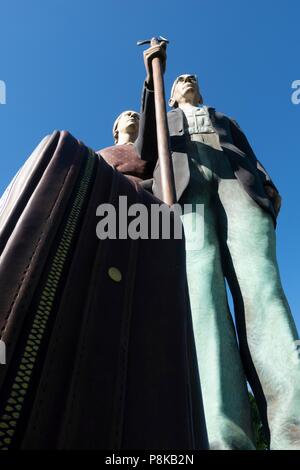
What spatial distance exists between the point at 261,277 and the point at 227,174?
0.56 m

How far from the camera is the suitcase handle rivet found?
76 cm

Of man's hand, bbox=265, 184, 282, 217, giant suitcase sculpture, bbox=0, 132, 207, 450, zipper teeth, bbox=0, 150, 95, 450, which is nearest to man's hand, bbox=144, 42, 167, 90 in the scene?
man's hand, bbox=265, 184, 282, 217

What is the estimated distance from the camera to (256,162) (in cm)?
218

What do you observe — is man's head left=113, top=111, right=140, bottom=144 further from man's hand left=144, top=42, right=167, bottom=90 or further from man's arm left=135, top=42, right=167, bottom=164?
man's hand left=144, top=42, right=167, bottom=90

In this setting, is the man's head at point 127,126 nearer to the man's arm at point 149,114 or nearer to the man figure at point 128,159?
the man figure at point 128,159

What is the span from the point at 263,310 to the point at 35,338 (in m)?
1.09

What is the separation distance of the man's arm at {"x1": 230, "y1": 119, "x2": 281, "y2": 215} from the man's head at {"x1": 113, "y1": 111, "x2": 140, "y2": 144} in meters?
0.58

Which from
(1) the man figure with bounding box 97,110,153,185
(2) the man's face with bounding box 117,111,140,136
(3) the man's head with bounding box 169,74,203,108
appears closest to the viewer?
(1) the man figure with bounding box 97,110,153,185

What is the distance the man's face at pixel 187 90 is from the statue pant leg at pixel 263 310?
76 cm

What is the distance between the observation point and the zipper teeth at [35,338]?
1.58ft

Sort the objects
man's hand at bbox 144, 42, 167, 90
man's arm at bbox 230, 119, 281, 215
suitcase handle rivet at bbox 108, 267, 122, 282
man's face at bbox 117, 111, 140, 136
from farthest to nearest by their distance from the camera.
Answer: man's face at bbox 117, 111, 140, 136
man's arm at bbox 230, 119, 281, 215
man's hand at bbox 144, 42, 167, 90
suitcase handle rivet at bbox 108, 267, 122, 282
